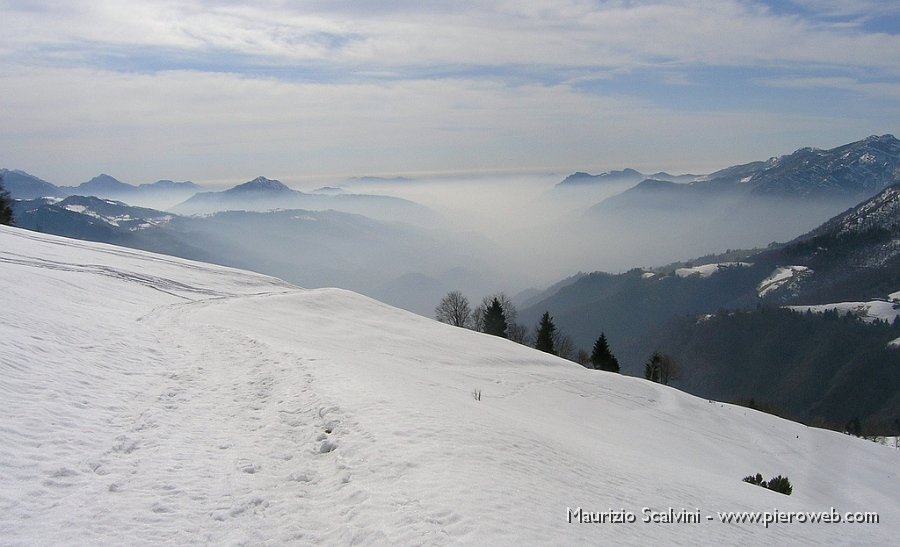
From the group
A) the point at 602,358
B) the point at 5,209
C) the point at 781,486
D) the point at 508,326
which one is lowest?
the point at 602,358

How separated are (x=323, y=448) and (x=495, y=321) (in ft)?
215

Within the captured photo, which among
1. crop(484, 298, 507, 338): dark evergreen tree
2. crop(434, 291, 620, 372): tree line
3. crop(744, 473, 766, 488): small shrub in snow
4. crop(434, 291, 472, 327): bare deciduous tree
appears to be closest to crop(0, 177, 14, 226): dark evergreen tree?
crop(434, 291, 472, 327): bare deciduous tree

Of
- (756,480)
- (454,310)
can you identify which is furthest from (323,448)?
(454,310)

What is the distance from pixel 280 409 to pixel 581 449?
8909mm

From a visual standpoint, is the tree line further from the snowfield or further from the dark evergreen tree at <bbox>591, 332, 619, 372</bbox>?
the snowfield

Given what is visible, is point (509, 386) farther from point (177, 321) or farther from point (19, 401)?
point (19, 401)

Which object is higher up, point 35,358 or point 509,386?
point 35,358

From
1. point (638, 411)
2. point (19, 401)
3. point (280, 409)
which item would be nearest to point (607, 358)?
point (638, 411)

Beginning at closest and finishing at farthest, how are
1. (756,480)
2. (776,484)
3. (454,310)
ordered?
(776,484)
(756,480)
(454,310)

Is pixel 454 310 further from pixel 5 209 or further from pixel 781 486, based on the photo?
pixel 5 209

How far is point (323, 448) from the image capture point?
1098 cm

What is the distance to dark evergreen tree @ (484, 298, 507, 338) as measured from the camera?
75.6 m

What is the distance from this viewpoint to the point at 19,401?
10.8 metres

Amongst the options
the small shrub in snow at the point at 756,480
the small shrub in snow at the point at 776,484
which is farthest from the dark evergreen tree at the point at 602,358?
the small shrub in snow at the point at 776,484
